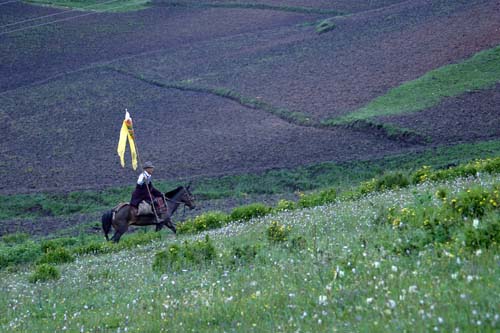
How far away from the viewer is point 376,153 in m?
31.3

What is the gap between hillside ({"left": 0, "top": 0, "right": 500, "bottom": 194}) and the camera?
3303 centimetres

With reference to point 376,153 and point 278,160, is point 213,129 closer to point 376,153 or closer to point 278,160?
point 278,160

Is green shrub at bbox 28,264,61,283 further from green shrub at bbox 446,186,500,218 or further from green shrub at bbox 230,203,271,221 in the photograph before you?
green shrub at bbox 446,186,500,218

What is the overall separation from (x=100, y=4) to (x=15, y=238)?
159ft

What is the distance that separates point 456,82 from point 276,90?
9.92 m

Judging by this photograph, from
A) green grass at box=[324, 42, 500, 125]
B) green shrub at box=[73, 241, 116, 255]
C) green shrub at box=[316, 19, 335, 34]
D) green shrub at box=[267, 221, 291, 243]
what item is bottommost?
green grass at box=[324, 42, 500, 125]

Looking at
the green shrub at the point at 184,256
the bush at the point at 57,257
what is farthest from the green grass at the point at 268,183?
the green shrub at the point at 184,256

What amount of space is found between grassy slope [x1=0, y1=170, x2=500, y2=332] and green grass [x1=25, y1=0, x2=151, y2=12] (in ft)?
183

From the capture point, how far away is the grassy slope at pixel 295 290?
23.1 ft

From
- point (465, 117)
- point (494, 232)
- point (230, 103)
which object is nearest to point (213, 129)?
point (230, 103)

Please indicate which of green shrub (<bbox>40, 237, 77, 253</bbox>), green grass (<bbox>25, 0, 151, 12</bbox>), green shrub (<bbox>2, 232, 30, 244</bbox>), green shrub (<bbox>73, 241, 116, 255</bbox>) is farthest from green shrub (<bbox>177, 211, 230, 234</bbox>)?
green grass (<bbox>25, 0, 151, 12</bbox>)

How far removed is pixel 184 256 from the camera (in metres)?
12.7

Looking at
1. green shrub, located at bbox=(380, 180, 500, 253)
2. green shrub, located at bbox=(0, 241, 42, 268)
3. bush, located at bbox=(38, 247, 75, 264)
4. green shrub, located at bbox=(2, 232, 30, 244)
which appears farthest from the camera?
green shrub, located at bbox=(2, 232, 30, 244)

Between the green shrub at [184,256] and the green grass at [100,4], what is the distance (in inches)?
2219
